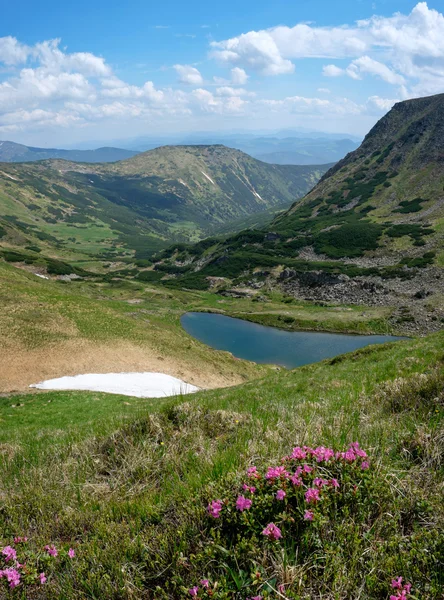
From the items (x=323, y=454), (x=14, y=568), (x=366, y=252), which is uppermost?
(x=366, y=252)

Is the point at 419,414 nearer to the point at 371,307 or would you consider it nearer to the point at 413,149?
the point at 371,307

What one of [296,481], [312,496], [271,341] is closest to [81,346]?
[296,481]

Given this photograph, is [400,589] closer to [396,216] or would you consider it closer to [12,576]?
[12,576]

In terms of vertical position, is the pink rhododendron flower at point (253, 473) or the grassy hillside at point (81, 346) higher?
the pink rhododendron flower at point (253, 473)

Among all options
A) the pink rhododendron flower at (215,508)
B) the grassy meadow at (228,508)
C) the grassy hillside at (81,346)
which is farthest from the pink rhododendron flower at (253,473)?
the grassy hillside at (81,346)

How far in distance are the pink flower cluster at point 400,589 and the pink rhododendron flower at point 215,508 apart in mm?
1935

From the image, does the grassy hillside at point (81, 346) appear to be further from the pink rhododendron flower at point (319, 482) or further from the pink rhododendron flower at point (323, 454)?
the pink rhododendron flower at point (319, 482)

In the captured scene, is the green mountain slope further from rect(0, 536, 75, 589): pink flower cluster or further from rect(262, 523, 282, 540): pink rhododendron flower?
rect(0, 536, 75, 589): pink flower cluster

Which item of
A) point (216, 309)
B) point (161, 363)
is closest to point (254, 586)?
point (161, 363)

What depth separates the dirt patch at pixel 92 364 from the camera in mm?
33250

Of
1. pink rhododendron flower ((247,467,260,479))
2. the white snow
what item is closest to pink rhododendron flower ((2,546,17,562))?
pink rhododendron flower ((247,467,260,479))

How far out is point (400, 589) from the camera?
3191 mm

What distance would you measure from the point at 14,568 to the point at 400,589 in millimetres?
4413

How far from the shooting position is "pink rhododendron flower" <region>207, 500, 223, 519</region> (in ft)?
13.8
